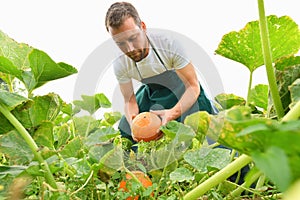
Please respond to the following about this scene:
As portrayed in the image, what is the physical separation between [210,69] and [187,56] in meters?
0.32

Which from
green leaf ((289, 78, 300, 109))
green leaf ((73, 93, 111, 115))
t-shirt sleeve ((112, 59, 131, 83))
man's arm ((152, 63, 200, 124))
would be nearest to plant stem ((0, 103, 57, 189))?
green leaf ((289, 78, 300, 109))

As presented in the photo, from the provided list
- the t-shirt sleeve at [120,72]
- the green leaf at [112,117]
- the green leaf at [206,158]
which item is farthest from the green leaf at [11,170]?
the t-shirt sleeve at [120,72]

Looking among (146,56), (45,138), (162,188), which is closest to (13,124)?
(45,138)

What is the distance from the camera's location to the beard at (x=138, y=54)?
53.1 inches

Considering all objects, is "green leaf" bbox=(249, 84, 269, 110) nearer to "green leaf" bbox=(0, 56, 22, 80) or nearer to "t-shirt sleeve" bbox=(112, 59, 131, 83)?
"green leaf" bbox=(0, 56, 22, 80)

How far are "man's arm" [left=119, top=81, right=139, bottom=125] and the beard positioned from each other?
103 mm

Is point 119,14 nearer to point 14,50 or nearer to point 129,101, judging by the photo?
point 129,101

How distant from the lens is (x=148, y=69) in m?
1.37

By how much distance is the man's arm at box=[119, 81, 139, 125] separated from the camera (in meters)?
1.28

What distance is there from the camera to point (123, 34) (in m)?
1.28

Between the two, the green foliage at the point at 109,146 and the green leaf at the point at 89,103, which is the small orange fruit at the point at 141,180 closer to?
the green foliage at the point at 109,146

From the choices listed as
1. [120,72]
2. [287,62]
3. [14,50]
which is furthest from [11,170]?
[120,72]

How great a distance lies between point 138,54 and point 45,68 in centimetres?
75

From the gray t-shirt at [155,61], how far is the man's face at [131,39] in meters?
0.02
